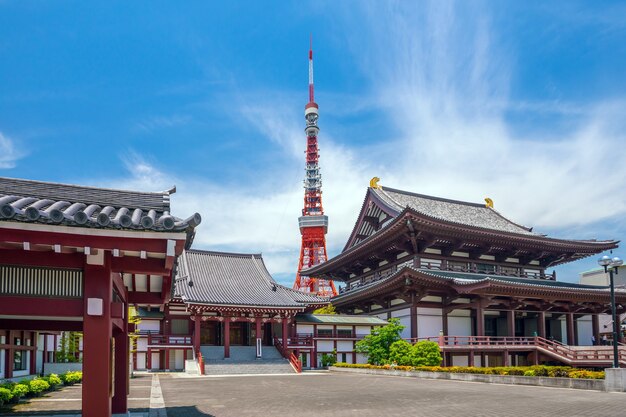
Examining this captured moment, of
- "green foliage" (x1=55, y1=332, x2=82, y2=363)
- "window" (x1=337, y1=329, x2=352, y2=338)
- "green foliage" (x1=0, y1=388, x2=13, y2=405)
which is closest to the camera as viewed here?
"green foliage" (x1=0, y1=388, x2=13, y2=405)

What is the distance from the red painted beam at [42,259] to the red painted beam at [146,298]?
18.7ft

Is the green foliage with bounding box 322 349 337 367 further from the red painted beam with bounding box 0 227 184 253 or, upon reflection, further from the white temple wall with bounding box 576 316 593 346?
the red painted beam with bounding box 0 227 184 253

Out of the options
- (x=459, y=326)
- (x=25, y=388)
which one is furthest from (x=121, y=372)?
(x=459, y=326)

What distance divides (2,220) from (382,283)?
32174 millimetres

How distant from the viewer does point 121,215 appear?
9.09 meters

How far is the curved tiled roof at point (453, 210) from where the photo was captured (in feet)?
152

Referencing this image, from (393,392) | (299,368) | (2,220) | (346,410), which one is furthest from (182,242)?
(299,368)

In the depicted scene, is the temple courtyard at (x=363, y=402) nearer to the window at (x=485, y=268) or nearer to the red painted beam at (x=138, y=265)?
the red painted beam at (x=138, y=265)

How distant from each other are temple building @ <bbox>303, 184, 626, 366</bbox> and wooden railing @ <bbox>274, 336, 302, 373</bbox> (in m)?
6.91

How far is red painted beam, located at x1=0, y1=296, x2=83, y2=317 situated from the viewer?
29.3ft

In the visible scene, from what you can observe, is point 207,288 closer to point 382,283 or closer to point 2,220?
point 382,283

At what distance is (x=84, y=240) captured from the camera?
352 inches

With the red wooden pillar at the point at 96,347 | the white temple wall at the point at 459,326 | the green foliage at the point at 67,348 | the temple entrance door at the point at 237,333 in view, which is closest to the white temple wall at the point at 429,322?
the white temple wall at the point at 459,326

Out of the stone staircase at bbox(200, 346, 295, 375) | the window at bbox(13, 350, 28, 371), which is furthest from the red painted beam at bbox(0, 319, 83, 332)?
the stone staircase at bbox(200, 346, 295, 375)
